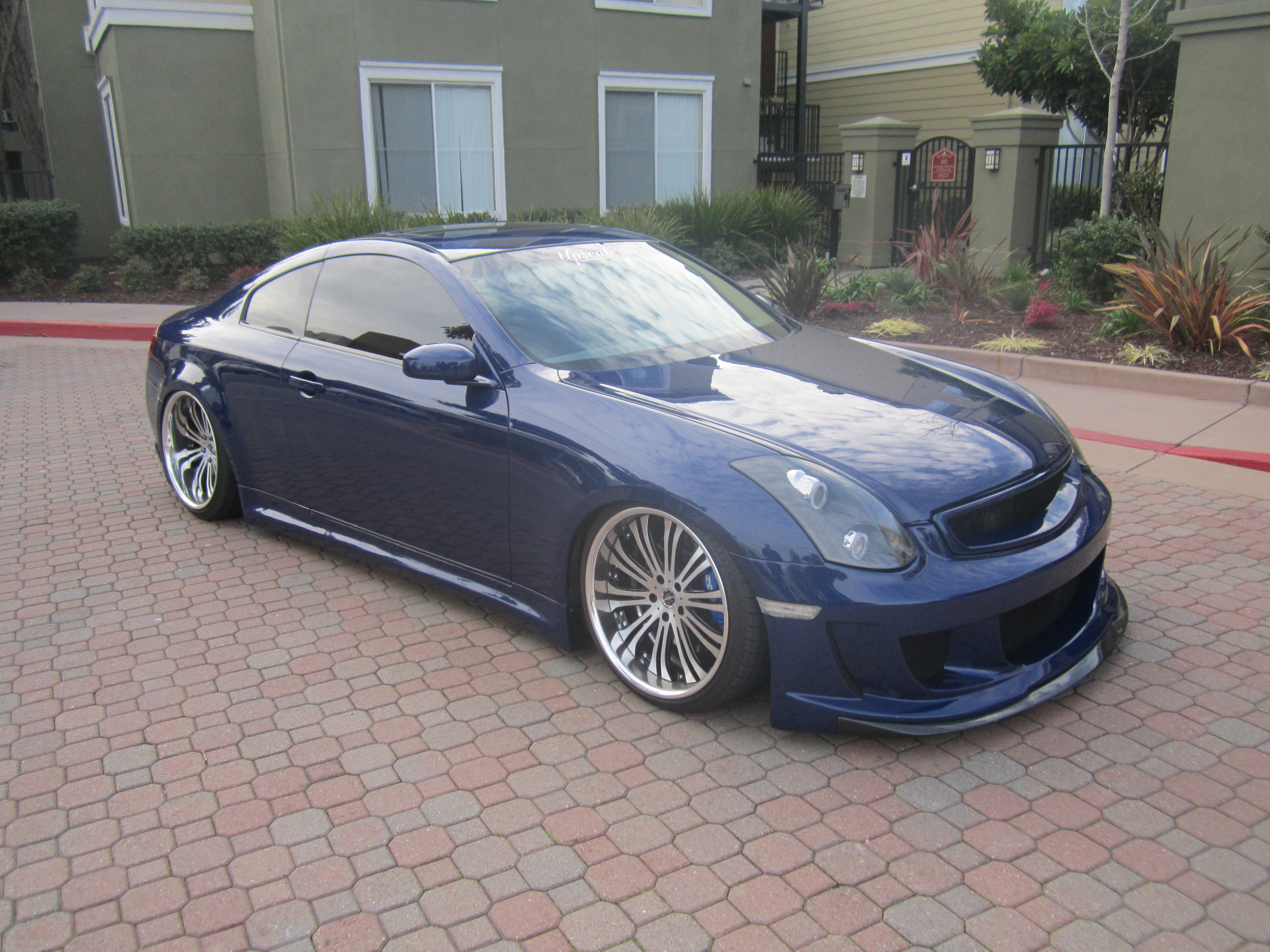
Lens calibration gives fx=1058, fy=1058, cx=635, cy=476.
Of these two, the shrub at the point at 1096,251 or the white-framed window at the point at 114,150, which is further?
the white-framed window at the point at 114,150

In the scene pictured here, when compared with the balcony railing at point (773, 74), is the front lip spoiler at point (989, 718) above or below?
below

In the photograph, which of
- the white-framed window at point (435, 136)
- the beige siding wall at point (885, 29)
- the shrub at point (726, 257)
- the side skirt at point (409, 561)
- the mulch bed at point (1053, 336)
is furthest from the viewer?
the beige siding wall at point (885, 29)

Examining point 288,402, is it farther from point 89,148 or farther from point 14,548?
point 89,148

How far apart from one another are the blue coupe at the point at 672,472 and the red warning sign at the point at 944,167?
473 inches

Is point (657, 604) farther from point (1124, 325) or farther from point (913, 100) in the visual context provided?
point (913, 100)

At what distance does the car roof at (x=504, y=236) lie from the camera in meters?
4.64

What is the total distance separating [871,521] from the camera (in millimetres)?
3211

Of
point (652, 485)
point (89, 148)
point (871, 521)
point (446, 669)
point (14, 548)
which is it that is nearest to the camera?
point (871, 521)

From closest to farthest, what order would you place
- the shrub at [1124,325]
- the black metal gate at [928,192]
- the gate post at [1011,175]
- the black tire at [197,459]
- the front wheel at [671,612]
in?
the front wheel at [671,612]
the black tire at [197,459]
the shrub at [1124,325]
the gate post at [1011,175]
the black metal gate at [928,192]

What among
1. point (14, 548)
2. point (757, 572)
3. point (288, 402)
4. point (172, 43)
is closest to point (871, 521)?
point (757, 572)

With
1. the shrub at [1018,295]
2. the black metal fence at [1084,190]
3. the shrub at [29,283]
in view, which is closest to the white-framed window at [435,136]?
the shrub at [29,283]

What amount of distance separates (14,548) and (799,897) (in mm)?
4621

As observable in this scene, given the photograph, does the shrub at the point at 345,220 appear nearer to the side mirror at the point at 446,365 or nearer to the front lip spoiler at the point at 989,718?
the side mirror at the point at 446,365

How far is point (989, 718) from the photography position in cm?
321
